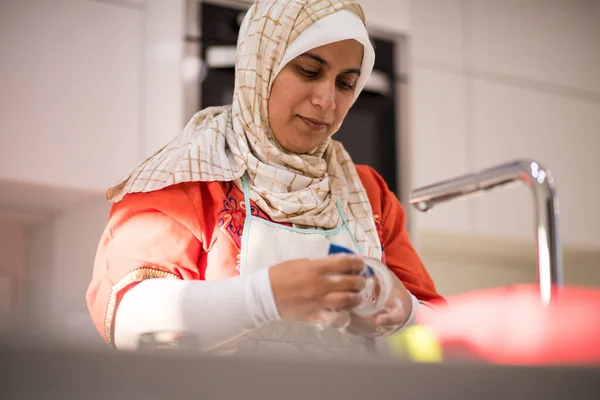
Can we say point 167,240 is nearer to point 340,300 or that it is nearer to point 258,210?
point 258,210

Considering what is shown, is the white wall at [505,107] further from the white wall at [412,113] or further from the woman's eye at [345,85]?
the woman's eye at [345,85]

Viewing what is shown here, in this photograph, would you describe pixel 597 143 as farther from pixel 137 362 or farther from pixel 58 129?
pixel 137 362

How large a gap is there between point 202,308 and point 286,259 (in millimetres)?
242

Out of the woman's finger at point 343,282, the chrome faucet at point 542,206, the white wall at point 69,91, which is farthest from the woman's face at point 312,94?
the white wall at point 69,91

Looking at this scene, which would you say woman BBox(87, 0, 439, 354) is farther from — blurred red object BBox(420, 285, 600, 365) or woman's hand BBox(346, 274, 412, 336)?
blurred red object BBox(420, 285, 600, 365)

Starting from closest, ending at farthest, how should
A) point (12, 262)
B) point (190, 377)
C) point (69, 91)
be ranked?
point (190, 377), point (69, 91), point (12, 262)

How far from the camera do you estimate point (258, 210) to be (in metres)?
1.09

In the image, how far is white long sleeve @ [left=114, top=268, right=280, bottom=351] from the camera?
2.69ft

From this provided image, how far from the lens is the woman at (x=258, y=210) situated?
0.88 metres

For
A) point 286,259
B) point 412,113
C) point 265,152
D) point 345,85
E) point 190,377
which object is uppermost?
point 412,113

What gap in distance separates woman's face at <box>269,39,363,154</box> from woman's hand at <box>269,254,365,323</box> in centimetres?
36

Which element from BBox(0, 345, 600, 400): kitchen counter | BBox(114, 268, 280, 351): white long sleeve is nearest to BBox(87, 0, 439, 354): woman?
BBox(114, 268, 280, 351): white long sleeve

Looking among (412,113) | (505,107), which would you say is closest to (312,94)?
(412,113)

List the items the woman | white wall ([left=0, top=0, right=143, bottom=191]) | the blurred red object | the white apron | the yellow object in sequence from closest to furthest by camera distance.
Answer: the blurred red object < the yellow object < the woman < the white apron < white wall ([left=0, top=0, right=143, bottom=191])
